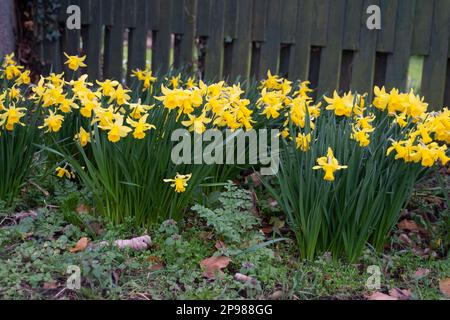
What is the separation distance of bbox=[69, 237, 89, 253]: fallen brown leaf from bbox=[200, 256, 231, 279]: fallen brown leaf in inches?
19.7

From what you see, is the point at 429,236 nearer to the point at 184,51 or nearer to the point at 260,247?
the point at 260,247

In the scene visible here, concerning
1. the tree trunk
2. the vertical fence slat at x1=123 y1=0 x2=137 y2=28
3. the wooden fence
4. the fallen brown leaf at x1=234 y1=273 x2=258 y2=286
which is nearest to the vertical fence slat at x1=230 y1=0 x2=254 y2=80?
the wooden fence

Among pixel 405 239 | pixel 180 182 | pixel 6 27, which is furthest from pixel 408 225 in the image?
pixel 6 27

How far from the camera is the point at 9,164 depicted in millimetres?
3031

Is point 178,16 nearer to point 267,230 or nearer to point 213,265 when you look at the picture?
point 267,230

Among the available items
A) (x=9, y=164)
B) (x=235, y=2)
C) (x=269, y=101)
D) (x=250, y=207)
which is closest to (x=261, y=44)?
(x=235, y=2)

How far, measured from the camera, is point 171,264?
2682mm

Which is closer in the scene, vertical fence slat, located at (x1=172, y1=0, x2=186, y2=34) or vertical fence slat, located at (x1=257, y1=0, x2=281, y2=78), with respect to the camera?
vertical fence slat, located at (x1=257, y1=0, x2=281, y2=78)

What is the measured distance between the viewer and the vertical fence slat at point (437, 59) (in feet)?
13.4

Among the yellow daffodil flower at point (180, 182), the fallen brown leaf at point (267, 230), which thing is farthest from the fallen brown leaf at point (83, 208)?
the fallen brown leaf at point (267, 230)

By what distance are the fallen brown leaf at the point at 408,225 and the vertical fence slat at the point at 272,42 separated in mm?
1820

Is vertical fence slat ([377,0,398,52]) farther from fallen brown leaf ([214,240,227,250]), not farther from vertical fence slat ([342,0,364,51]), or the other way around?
Result: fallen brown leaf ([214,240,227,250])

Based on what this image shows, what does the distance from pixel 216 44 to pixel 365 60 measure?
121 centimetres

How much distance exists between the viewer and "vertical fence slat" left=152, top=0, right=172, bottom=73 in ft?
17.1
